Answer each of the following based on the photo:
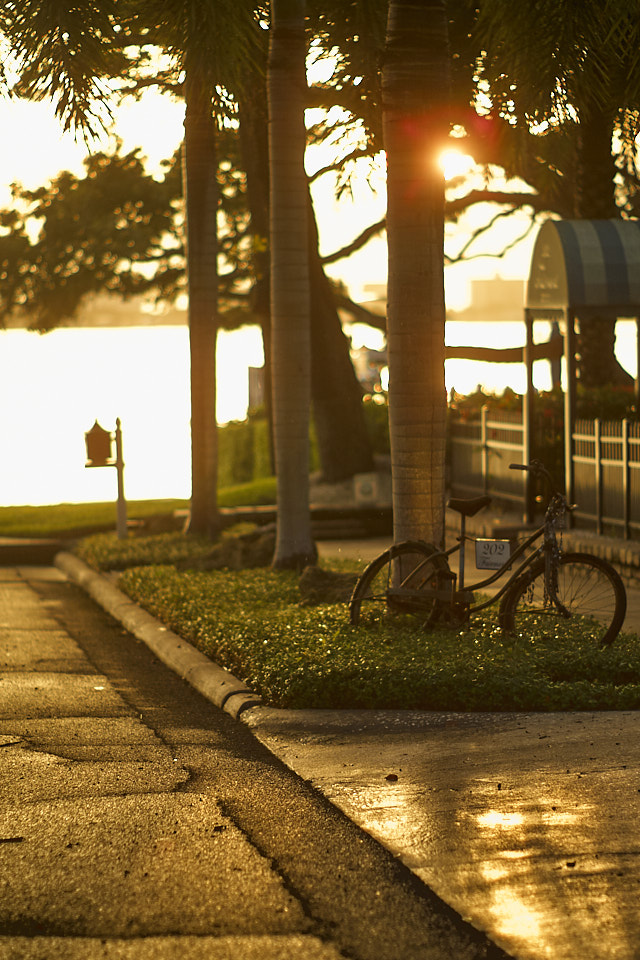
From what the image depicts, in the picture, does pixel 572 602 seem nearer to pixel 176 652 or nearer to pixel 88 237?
pixel 176 652

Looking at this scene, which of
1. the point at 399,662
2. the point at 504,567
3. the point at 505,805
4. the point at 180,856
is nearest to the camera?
the point at 180,856

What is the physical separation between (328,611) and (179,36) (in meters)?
4.75

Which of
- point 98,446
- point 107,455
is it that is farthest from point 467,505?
point 107,455

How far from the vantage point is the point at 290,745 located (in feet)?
25.0

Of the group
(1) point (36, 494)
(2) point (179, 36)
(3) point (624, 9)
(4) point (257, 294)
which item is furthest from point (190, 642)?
(1) point (36, 494)

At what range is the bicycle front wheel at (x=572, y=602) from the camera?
9328 millimetres

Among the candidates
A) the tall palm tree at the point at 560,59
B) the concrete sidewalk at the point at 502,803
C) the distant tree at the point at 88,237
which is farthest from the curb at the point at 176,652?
the distant tree at the point at 88,237

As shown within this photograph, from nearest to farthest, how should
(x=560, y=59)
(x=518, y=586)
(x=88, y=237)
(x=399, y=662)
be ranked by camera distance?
1. (x=399, y=662)
2. (x=518, y=586)
3. (x=560, y=59)
4. (x=88, y=237)

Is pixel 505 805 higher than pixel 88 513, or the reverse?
pixel 88 513

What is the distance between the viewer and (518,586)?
9562mm

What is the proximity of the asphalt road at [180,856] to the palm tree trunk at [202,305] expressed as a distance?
30.2 feet

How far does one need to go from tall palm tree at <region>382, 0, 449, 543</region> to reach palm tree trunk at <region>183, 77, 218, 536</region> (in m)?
7.42

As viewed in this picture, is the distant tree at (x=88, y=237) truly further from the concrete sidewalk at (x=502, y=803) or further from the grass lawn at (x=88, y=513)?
the concrete sidewalk at (x=502, y=803)

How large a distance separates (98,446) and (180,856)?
13.6 metres
